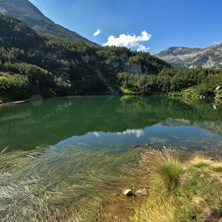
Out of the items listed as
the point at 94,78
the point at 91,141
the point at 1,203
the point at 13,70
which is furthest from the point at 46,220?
the point at 94,78

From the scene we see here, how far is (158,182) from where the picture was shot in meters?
6.39

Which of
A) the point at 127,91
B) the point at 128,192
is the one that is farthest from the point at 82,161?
the point at 127,91

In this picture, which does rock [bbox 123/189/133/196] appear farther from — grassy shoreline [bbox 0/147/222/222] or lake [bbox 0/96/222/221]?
lake [bbox 0/96/222/221]

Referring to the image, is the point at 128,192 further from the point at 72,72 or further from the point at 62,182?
the point at 72,72

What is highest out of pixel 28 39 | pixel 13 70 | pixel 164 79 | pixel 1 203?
pixel 28 39

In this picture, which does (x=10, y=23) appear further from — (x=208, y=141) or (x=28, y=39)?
(x=208, y=141)

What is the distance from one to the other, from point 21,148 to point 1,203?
754 cm

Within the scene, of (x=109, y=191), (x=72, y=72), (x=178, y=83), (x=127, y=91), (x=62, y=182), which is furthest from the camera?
(x=127, y=91)

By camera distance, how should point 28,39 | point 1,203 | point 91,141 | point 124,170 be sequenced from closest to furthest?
1. point 1,203
2. point 124,170
3. point 91,141
4. point 28,39

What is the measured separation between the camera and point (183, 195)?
5125mm

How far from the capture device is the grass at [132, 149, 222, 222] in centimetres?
389

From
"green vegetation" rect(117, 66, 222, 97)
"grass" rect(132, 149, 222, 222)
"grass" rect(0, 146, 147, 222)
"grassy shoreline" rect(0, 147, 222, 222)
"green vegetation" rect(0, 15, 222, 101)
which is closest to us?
"grass" rect(132, 149, 222, 222)

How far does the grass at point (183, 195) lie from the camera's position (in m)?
3.89

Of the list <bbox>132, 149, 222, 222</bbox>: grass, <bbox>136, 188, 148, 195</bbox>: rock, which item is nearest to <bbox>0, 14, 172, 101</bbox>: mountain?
<bbox>136, 188, 148, 195</bbox>: rock
